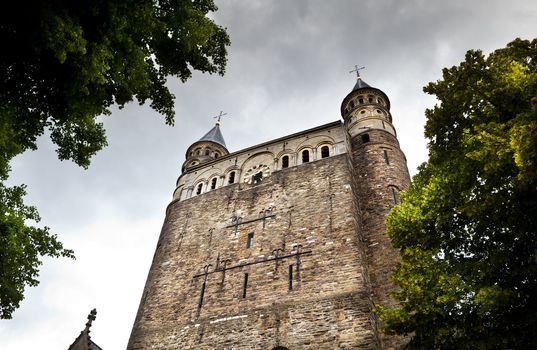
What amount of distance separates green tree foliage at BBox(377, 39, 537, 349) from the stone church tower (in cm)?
399

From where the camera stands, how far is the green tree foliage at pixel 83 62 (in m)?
6.08

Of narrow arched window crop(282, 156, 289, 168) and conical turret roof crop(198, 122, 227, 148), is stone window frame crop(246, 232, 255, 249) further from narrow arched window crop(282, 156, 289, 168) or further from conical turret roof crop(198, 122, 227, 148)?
conical turret roof crop(198, 122, 227, 148)

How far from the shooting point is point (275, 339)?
484 inches

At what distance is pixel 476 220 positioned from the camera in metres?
7.96

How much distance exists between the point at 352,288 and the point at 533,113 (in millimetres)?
7830

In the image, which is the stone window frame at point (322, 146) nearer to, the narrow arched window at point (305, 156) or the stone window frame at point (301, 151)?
the stone window frame at point (301, 151)

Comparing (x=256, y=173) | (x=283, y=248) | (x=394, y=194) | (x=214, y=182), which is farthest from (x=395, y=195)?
(x=214, y=182)

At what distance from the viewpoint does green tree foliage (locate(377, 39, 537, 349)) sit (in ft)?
22.0

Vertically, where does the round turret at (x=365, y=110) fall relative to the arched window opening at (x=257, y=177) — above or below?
above

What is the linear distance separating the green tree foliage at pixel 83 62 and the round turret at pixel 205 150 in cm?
1726

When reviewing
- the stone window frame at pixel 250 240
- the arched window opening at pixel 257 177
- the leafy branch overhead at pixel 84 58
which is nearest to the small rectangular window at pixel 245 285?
the stone window frame at pixel 250 240

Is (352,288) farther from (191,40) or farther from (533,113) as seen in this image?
(191,40)

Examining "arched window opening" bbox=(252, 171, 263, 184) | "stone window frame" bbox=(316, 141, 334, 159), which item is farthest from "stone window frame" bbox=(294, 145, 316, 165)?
"arched window opening" bbox=(252, 171, 263, 184)

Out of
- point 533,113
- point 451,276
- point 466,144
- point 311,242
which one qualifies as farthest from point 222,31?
point 311,242
